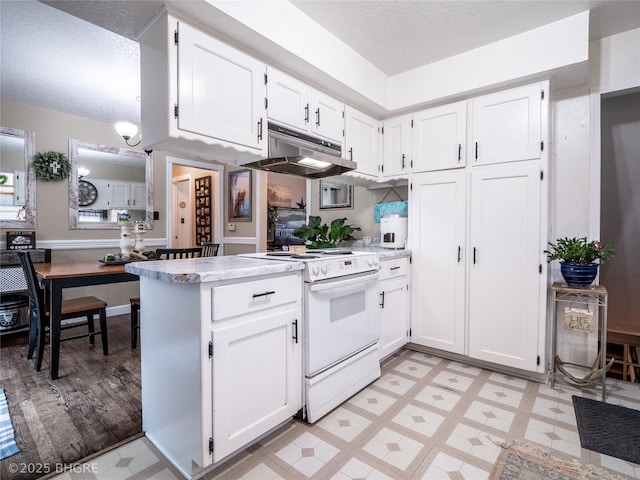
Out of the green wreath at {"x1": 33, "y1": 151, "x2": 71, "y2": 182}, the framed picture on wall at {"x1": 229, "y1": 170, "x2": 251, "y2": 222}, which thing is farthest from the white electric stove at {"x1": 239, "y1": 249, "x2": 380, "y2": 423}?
the green wreath at {"x1": 33, "y1": 151, "x2": 71, "y2": 182}

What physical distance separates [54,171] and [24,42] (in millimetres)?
1695

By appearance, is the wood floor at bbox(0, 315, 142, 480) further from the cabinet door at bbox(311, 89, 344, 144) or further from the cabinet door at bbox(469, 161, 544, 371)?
the cabinet door at bbox(469, 161, 544, 371)

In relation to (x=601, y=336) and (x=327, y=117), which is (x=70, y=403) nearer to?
(x=327, y=117)

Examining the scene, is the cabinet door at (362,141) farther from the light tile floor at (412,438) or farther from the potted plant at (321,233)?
the light tile floor at (412,438)

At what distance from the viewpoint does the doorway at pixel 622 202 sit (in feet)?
9.65

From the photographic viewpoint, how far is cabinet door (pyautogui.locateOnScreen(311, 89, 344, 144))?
2488 millimetres

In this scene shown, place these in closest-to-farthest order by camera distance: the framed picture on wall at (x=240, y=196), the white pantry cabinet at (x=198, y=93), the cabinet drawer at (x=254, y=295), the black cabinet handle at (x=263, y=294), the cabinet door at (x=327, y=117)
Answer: the cabinet drawer at (x=254, y=295) < the black cabinet handle at (x=263, y=294) < the white pantry cabinet at (x=198, y=93) < the cabinet door at (x=327, y=117) < the framed picture on wall at (x=240, y=196)

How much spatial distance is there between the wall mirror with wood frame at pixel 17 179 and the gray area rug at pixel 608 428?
17.1 ft

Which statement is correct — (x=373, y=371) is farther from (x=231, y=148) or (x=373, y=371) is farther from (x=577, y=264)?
(x=231, y=148)

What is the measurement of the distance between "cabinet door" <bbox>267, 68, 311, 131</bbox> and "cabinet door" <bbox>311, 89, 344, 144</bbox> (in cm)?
7

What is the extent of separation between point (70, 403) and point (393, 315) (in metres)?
2.35

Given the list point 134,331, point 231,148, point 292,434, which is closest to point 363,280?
point 292,434

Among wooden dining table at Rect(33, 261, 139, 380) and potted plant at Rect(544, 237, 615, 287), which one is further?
wooden dining table at Rect(33, 261, 139, 380)

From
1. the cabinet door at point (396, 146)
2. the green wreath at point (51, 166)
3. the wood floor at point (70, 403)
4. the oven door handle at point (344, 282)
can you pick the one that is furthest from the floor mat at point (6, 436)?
the cabinet door at point (396, 146)
